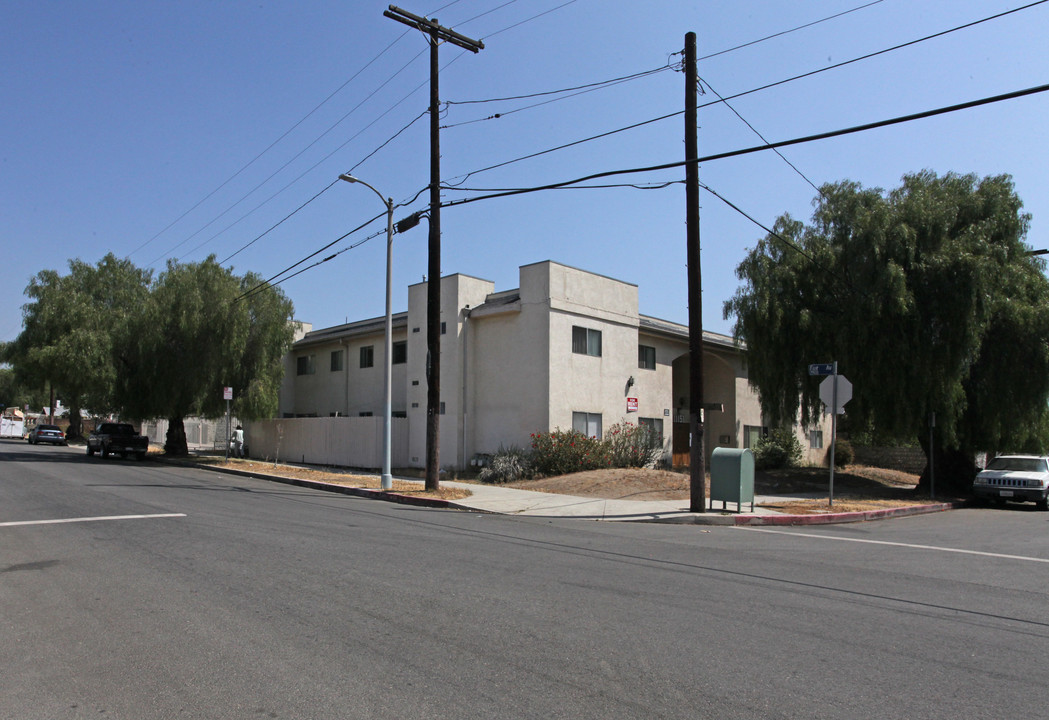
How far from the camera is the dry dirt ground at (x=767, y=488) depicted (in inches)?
727

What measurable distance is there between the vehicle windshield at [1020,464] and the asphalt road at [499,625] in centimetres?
1065

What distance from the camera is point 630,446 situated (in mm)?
25047

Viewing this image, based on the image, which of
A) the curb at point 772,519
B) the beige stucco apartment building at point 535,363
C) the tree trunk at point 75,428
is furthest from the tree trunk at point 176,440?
the tree trunk at point 75,428

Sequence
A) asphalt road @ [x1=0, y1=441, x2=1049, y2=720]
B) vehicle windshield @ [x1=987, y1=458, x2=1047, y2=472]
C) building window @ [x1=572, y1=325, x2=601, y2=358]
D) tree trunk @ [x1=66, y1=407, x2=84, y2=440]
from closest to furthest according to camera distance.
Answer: asphalt road @ [x1=0, y1=441, x2=1049, y2=720], vehicle windshield @ [x1=987, y1=458, x2=1047, y2=472], building window @ [x1=572, y1=325, x2=601, y2=358], tree trunk @ [x1=66, y1=407, x2=84, y2=440]

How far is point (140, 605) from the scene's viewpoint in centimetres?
685

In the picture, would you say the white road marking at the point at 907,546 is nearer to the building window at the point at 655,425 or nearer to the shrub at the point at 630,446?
the shrub at the point at 630,446

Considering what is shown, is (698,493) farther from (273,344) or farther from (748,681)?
(273,344)

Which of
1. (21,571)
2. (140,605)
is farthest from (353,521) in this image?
(140,605)

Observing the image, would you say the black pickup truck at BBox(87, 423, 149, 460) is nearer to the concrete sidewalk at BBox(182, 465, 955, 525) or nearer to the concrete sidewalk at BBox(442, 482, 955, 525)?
the concrete sidewalk at BBox(182, 465, 955, 525)

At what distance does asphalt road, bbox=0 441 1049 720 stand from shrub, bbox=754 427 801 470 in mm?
17761

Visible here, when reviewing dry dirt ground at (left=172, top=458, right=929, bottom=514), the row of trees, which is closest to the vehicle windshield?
dry dirt ground at (left=172, top=458, right=929, bottom=514)

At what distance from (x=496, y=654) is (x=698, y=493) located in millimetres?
10986

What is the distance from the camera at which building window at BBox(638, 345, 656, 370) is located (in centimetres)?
2902

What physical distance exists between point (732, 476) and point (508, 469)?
890cm
